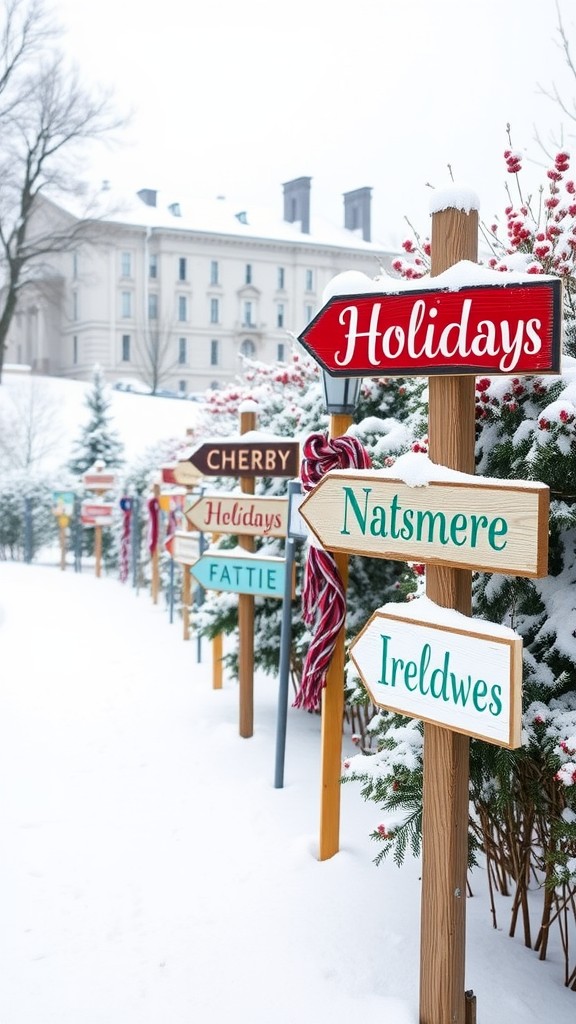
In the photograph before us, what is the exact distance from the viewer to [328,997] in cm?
354

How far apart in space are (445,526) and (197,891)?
2348 millimetres

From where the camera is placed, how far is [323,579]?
4676mm

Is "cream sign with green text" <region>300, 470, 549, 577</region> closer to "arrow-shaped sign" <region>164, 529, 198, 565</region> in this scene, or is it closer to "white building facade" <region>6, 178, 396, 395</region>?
"arrow-shaped sign" <region>164, 529, 198, 565</region>

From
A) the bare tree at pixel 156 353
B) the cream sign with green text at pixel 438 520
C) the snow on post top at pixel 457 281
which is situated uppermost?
the bare tree at pixel 156 353

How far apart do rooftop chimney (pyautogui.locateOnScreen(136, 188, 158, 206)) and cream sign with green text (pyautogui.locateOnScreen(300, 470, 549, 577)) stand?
187 feet

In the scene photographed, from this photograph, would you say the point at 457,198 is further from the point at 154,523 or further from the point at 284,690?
the point at 154,523

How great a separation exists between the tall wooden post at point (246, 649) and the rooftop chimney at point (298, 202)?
5643 centimetres

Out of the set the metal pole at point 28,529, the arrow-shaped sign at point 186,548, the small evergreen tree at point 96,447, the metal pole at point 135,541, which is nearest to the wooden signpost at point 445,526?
the arrow-shaped sign at point 186,548

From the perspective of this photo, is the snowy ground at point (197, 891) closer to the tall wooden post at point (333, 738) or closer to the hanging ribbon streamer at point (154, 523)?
the tall wooden post at point (333, 738)

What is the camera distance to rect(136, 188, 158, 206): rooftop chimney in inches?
2242

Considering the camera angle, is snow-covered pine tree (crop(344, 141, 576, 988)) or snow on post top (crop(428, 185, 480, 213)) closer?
snow on post top (crop(428, 185, 480, 213))

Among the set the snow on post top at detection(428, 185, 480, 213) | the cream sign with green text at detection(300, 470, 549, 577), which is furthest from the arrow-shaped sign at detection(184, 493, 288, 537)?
the snow on post top at detection(428, 185, 480, 213)

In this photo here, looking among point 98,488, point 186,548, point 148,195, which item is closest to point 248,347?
point 148,195

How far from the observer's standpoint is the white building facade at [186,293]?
54594mm
